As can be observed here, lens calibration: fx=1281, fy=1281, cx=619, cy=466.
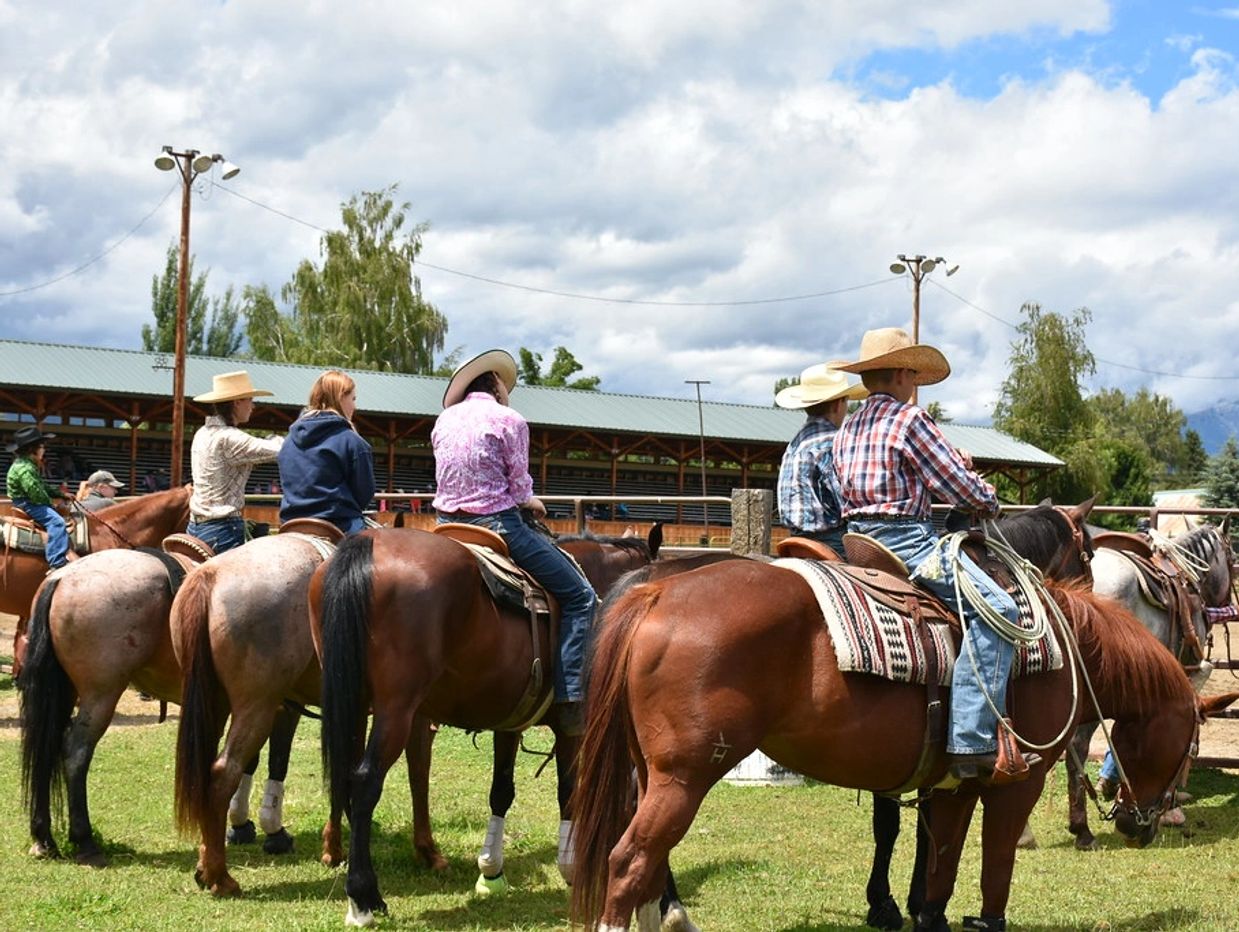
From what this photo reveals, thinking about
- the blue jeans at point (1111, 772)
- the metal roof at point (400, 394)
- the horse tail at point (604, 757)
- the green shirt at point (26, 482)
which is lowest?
the blue jeans at point (1111, 772)

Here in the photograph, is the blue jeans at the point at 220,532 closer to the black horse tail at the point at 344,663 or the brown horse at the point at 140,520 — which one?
the brown horse at the point at 140,520

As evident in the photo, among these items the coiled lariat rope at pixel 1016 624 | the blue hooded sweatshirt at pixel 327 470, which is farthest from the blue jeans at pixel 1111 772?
the blue hooded sweatshirt at pixel 327 470

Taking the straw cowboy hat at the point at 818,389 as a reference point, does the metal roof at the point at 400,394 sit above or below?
above

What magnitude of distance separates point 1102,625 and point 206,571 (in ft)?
14.3

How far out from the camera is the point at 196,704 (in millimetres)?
6340

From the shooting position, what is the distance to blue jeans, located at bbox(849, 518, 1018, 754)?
4855 mm

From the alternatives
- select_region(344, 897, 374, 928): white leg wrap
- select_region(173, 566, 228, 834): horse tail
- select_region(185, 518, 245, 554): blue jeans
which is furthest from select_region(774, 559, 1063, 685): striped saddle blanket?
select_region(185, 518, 245, 554): blue jeans

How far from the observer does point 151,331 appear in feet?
199

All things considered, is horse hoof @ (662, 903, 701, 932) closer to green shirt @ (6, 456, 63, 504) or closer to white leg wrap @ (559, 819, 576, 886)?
white leg wrap @ (559, 819, 576, 886)

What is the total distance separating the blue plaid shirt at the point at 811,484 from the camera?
6.26 meters

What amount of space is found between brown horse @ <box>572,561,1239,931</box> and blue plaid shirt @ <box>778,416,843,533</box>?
1.47 metres

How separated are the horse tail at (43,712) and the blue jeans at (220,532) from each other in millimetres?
973

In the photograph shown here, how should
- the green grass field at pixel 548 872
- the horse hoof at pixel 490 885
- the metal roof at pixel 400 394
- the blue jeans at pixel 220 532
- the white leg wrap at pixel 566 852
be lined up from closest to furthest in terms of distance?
the green grass field at pixel 548 872, the white leg wrap at pixel 566 852, the horse hoof at pixel 490 885, the blue jeans at pixel 220 532, the metal roof at pixel 400 394

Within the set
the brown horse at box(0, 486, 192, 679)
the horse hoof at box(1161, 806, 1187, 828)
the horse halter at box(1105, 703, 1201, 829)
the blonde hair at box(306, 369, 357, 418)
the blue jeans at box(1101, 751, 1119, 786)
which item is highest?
the blonde hair at box(306, 369, 357, 418)
